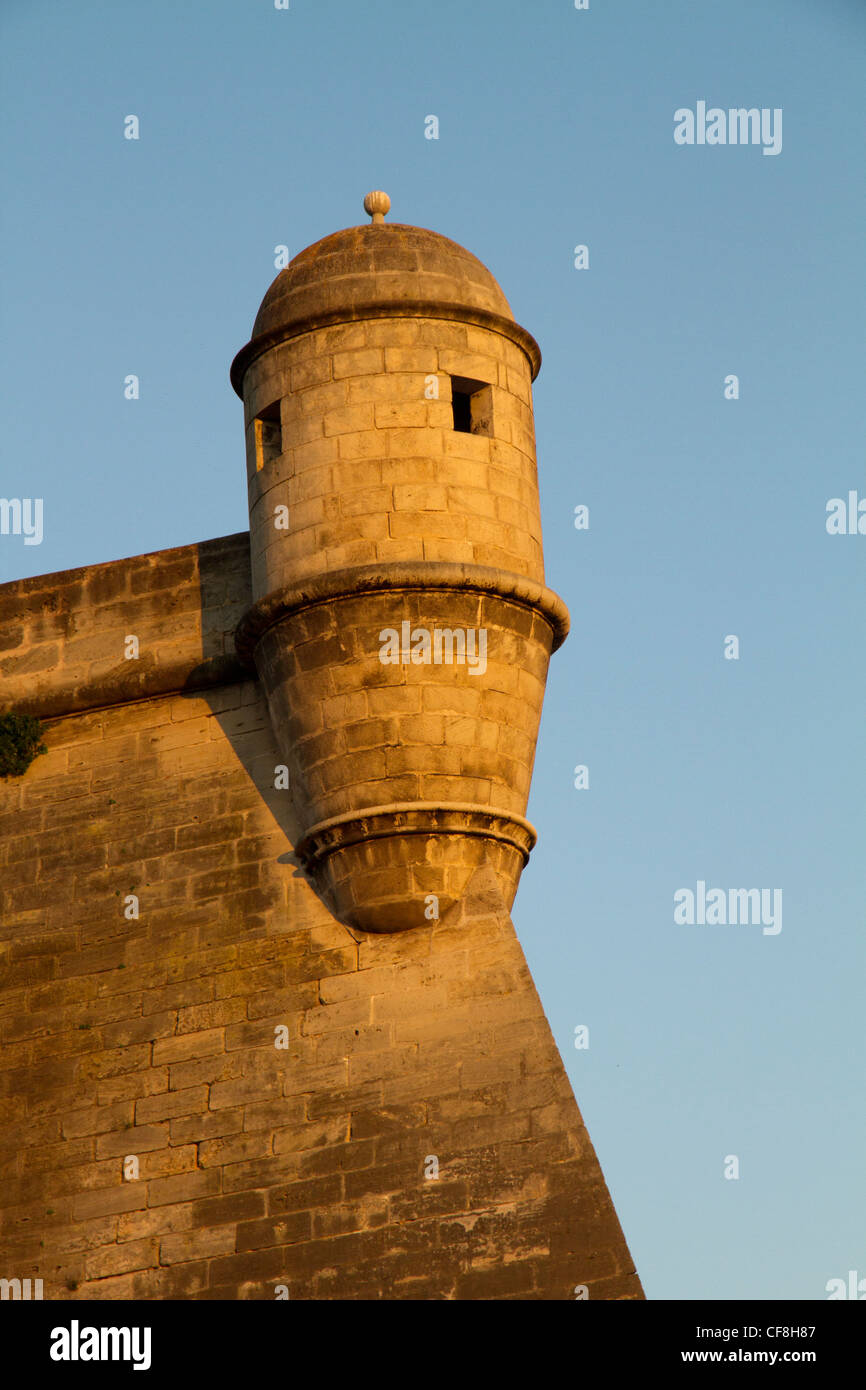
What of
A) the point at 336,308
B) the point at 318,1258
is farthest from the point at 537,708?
the point at 318,1258

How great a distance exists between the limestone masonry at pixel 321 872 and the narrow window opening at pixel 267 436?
0.09 feet

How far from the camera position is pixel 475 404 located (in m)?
13.8

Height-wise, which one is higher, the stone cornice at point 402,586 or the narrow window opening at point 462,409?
the narrow window opening at point 462,409

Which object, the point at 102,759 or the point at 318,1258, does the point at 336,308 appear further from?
the point at 318,1258

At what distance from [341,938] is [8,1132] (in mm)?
2511

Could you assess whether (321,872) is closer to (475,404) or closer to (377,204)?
(475,404)

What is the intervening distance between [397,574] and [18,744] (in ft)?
11.4

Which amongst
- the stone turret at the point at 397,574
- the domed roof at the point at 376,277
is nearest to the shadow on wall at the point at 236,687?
the stone turret at the point at 397,574

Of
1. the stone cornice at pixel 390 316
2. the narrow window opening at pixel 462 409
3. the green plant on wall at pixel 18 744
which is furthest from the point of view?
the green plant on wall at pixel 18 744

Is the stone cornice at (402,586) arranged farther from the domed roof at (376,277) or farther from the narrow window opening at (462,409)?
the domed roof at (376,277)

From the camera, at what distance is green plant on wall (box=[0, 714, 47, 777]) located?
1461cm

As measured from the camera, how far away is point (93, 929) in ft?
45.2

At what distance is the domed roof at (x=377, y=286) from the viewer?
1362 cm

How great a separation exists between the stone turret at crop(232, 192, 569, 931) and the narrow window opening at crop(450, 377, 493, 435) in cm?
2
